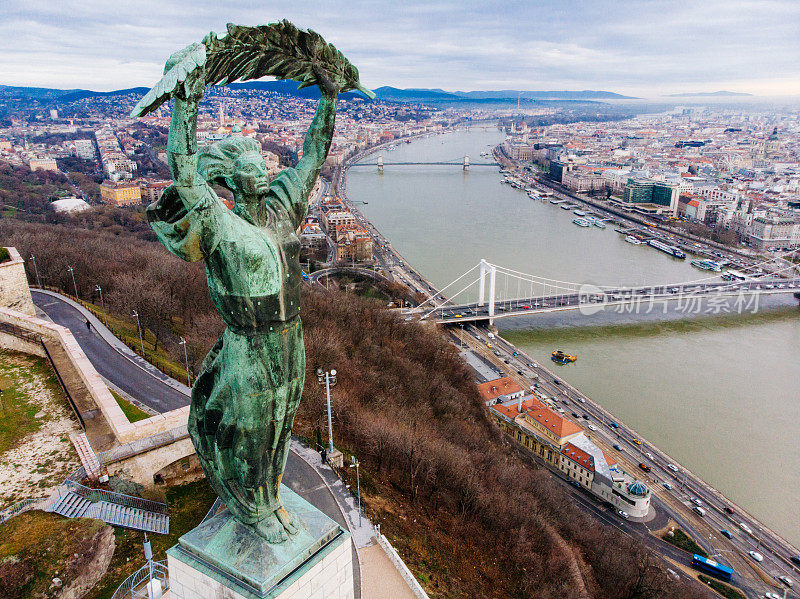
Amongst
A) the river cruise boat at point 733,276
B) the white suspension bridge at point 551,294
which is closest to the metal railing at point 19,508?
the white suspension bridge at point 551,294

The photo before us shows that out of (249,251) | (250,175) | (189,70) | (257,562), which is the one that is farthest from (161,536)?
(189,70)

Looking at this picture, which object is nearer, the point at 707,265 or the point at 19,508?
the point at 19,508

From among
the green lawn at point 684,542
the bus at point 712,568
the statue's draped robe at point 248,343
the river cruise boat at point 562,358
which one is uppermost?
the statue's draped robe at point 248,343

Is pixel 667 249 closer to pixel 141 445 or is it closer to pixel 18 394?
pixel 141 445

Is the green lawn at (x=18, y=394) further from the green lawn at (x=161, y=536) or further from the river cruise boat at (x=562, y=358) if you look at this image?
the river cruise boat at (x=562, y=358)

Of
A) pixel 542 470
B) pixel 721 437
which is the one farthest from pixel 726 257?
pixel 542 470

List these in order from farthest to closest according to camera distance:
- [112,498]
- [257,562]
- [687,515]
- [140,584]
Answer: [687,515], [112,498], [140,584], [257,562]
